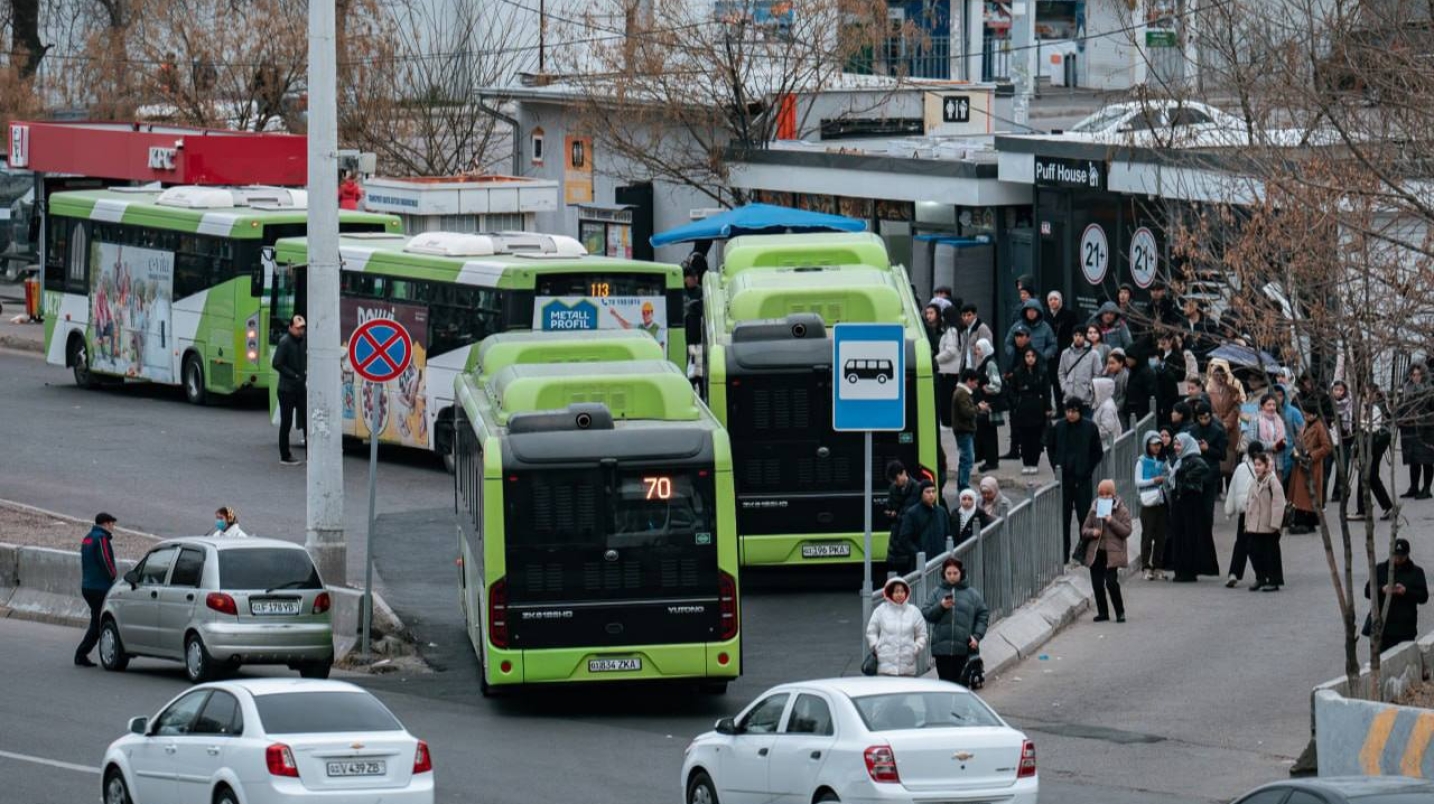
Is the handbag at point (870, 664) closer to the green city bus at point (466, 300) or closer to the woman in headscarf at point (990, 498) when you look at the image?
the woman in headscarf at point (990, 498)

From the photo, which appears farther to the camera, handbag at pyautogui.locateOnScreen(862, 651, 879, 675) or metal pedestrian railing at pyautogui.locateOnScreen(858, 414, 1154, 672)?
metal pedestrian railing at pyautogui.locateOnScreen(858, 414, 1154, 672)

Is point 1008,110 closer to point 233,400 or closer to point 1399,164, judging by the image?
point 233,400

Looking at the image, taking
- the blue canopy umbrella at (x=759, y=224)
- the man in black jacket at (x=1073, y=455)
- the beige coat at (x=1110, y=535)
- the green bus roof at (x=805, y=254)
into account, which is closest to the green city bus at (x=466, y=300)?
the green bus roof at (x=805, y=254)

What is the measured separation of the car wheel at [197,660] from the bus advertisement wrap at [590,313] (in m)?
9.99

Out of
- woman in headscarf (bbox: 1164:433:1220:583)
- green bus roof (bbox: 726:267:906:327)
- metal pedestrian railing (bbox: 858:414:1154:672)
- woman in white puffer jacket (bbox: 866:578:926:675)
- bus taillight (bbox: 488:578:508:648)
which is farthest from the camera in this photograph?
green bus roof (bbox: 726:267:906:327)

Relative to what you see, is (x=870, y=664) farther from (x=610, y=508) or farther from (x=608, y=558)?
(x=610, y=508)

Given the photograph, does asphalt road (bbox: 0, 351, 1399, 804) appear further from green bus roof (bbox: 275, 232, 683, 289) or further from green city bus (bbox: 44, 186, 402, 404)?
green city bus (bbox: 44, 186, 402, 404)

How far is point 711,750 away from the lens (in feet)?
54.6

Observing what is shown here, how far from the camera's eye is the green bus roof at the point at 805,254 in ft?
103

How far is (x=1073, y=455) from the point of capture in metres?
26.6

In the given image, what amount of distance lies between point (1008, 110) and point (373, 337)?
39.6m

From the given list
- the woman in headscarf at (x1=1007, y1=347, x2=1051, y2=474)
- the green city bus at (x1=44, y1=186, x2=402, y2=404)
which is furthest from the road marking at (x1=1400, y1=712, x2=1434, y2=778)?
the green city bus at (x1=44, y1=186, x2=402, y2=404)

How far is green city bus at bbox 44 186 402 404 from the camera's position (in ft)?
128

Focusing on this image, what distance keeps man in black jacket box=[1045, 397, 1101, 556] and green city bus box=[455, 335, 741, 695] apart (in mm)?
6588
